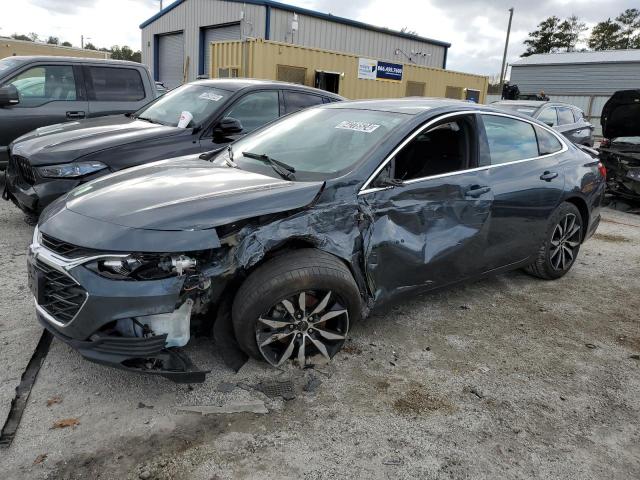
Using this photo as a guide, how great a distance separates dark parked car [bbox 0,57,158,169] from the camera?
22.5 feet

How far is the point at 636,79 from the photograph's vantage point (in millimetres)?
34656

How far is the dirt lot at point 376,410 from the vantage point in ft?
7.84

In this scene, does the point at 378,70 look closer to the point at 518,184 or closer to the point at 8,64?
the point at 8,64

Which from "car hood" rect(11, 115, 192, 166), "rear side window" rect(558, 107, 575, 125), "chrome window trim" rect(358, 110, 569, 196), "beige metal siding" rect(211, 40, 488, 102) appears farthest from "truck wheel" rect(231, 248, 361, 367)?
"beige metal siding" rect(211, 40, 488, 102)

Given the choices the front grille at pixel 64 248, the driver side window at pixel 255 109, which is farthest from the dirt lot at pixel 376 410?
the driver side window at pixel 255 109

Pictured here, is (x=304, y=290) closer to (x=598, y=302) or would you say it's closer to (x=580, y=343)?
(x=580, y=343)

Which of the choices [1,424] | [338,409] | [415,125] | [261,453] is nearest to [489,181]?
[415,125]

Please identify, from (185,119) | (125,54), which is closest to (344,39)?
(185,119)

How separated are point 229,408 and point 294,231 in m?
1.01

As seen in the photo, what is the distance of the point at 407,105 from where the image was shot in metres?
3.88

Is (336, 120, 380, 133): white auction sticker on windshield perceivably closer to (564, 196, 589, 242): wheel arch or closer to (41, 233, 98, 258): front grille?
(41, 233, 98, 258): front grille

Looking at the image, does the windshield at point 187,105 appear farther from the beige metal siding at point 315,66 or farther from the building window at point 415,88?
the building window at point 415,88

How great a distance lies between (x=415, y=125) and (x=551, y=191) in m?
1.65

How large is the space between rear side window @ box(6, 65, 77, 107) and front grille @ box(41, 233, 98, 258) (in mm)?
5128
